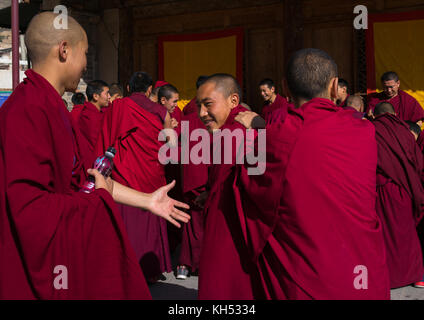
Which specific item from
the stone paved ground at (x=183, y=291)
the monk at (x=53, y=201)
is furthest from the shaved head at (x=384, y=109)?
the monk at (x=53, y=201)

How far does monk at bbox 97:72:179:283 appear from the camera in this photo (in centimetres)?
462

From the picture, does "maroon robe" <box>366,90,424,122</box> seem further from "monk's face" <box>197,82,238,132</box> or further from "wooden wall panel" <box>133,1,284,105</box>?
"monk's face" <box>197,82,238,132</box>

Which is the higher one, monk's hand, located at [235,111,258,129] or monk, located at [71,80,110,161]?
monk, located at [71,80,110,161]

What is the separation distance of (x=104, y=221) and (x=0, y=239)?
1.17ft

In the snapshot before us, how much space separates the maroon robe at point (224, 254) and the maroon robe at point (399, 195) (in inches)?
99.7

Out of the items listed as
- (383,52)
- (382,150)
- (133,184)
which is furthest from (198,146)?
(383,52)

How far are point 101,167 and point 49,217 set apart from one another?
1.19ft

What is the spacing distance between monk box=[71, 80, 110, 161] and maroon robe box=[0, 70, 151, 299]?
11.8 feet

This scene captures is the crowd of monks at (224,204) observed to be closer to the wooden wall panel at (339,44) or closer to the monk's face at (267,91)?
the monk's face at (267,91)

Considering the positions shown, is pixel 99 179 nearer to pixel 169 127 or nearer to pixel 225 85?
pixel 225 85

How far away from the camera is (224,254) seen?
93.1 inches

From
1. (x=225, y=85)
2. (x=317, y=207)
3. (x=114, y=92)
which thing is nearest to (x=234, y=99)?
(x=225, y=85)

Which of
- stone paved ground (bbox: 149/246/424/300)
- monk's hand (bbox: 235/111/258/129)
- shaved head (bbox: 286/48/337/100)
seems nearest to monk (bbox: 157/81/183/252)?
stone paved ground (bbox: 149/246/424/300)

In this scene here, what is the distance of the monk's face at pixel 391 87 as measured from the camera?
725 centimetres
